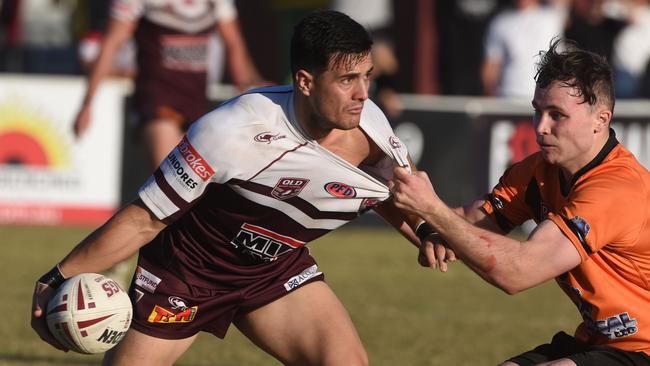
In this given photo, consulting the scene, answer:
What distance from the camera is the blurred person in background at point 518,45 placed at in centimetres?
1468

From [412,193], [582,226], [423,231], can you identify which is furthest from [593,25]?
[412,193]

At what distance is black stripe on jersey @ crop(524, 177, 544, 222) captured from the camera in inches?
219

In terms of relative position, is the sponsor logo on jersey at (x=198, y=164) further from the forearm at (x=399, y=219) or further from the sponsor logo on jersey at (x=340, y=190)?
the forearm at (x=399, y=219)

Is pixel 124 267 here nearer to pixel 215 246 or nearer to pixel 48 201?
pixel 215 246

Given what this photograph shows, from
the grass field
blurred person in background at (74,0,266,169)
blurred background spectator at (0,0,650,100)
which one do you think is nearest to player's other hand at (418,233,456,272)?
the grass field

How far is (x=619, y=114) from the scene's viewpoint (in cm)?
1468

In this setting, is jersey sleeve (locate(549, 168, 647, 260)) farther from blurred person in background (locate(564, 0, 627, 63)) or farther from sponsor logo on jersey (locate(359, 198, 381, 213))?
blurred person in background (locate(564, 0, 627, 63))

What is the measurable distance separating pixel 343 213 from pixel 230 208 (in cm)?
49

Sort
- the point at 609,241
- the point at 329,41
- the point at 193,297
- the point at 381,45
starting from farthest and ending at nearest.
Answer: the point at 381,45 < the point at 193,297 < the point at 329,41 < the point at 609,241

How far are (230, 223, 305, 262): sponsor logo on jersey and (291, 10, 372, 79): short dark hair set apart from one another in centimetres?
75

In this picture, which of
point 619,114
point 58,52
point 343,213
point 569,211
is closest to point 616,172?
point 569,211

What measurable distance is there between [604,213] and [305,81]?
1.34m

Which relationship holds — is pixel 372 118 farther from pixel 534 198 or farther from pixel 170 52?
pixel 170 52

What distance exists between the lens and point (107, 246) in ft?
18.0
